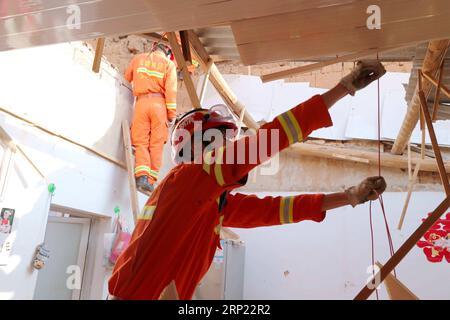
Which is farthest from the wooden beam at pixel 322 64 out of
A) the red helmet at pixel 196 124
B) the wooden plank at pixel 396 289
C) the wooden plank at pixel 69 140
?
the wooden plank at pixel 69 140

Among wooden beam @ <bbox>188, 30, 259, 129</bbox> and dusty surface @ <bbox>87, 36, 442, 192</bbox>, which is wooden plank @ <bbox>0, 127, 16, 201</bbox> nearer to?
wooden beam @ <bbox>188, 30, 259, 129</bbox>

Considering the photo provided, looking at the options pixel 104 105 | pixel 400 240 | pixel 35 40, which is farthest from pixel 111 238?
pixel 400 240

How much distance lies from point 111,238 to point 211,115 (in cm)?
245

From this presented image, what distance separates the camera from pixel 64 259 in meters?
3.68

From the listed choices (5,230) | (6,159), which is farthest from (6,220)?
(6,159)

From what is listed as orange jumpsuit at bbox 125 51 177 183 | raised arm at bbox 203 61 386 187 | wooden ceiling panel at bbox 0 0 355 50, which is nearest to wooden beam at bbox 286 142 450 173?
orange jumpsuit at bbox 125 51 177 183

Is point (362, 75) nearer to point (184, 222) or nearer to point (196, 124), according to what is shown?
point (196, 124)

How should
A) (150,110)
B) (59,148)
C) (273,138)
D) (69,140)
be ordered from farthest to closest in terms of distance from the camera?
1. (150,110)
2. (69,140)
3. (59,148)
4. (273,138)

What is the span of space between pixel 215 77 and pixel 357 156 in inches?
86.2

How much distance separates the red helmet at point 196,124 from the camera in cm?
169

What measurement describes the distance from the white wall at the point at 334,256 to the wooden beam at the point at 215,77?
137 centimetres

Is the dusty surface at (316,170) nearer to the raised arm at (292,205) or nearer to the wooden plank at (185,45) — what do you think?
the wooden plank at (185,45)

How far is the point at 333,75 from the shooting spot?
208 inches

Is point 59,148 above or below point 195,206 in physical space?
above
